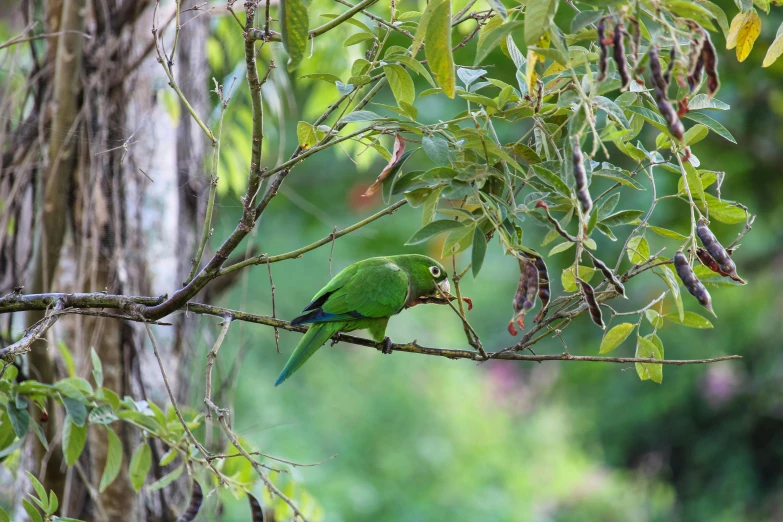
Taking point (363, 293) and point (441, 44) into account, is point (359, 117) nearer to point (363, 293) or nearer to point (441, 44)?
point (441, 44)

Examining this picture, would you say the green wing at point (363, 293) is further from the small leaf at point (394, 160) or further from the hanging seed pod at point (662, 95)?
the hanging seed pod at point (662, 95)

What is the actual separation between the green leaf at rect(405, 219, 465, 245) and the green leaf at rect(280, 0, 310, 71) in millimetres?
456

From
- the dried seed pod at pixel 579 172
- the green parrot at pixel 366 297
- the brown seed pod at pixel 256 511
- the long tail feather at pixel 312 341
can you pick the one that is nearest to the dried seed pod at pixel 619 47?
the dried seed pod at pixel 579 172

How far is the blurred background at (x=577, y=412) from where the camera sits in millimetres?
6520

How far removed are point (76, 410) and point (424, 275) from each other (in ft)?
4.90

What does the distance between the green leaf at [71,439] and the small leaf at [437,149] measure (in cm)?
111

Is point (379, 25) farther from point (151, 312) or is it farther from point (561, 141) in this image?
point (151, 312)

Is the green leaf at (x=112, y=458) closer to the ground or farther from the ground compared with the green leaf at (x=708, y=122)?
closer to the ground

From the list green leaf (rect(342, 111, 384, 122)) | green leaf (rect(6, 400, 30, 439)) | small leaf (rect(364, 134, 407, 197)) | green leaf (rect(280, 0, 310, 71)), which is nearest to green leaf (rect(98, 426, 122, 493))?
green leaf (rect(6, 400, 30, 439))

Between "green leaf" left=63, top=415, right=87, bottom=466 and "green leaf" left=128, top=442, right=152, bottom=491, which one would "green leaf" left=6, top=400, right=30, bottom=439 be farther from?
"green leaf" left=128, top=442, right=152, bottom=491

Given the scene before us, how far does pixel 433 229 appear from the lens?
1.56 metres

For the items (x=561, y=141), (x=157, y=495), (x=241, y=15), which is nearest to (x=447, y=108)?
(x=241, y=15)

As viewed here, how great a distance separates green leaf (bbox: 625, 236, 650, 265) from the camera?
1.64 metres

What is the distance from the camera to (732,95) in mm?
5992
